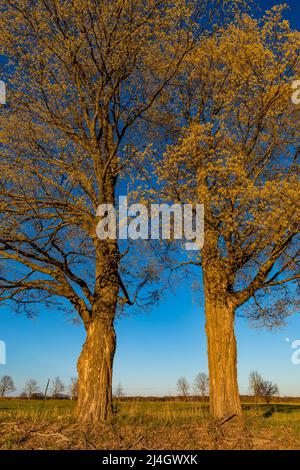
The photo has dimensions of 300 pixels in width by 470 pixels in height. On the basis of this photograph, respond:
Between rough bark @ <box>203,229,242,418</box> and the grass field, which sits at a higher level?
rough bark @ <box>203,229,242,418</box>

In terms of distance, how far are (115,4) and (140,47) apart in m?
1.37

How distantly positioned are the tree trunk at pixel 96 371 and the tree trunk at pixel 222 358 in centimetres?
358

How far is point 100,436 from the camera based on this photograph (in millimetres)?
8898

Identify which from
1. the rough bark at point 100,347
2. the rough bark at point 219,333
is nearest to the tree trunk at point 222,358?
the rough bark at point 219,333

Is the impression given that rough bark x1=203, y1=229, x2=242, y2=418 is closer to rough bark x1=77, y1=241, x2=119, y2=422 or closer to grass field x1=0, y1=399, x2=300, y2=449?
grass field x1=0, y1=399, x2=300, y2=449

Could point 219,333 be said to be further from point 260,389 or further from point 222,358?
point 260,389

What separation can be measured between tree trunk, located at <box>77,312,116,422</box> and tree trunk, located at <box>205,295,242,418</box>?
11.7 ft

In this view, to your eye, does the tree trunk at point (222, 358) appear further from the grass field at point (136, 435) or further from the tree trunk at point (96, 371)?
the tree trunk at point (96, 371)

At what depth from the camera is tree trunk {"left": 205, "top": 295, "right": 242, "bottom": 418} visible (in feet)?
42.8

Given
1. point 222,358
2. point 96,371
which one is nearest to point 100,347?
point 96,371

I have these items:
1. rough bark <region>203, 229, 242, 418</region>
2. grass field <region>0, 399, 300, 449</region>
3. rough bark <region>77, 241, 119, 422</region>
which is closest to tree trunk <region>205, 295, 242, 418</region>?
rough bark <region>203, 229, 242, 418</region>

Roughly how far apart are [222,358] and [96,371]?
13.9 ft

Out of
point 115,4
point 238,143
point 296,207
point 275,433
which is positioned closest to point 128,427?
point 275,433

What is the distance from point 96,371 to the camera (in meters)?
11.5
